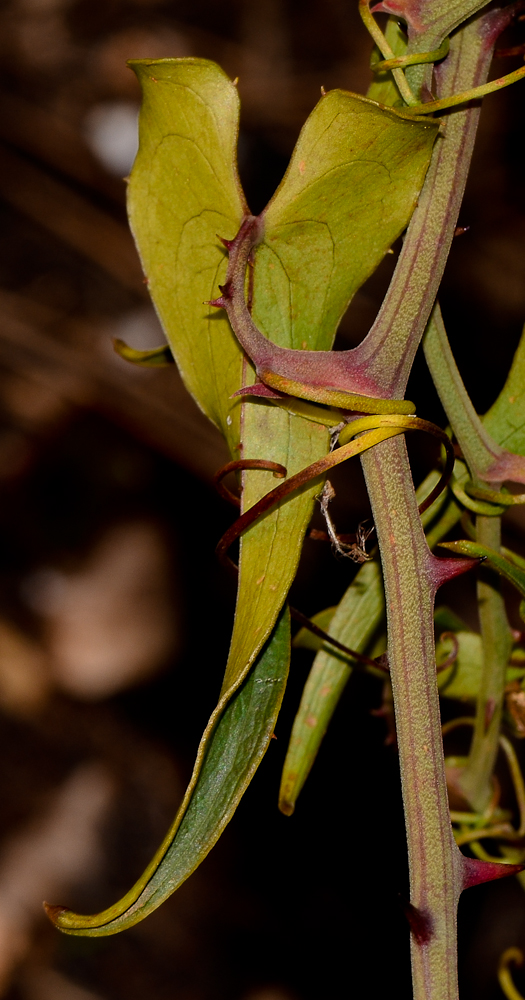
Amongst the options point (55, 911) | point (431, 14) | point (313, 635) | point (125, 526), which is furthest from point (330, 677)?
point (125, 526)

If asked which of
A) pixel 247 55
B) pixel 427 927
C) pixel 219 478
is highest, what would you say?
pixel 247 55

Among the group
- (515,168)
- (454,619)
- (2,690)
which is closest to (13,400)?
(2,690)

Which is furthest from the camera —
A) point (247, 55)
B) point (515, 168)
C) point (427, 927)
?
point (247, 55)

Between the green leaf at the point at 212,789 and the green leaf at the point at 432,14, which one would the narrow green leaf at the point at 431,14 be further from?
the green leaf at the point at 212,789

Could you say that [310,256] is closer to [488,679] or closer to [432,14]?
[432,14]

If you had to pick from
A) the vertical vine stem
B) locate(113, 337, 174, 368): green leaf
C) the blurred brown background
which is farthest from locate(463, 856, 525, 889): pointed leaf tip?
the blurred brown background

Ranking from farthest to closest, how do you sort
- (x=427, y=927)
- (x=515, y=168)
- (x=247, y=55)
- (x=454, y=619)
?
(x=247, y=55)
(x=515, y=168)
(x=454, y=619)
(x=427, y=927)

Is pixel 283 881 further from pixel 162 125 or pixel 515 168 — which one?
pixel 162 125
